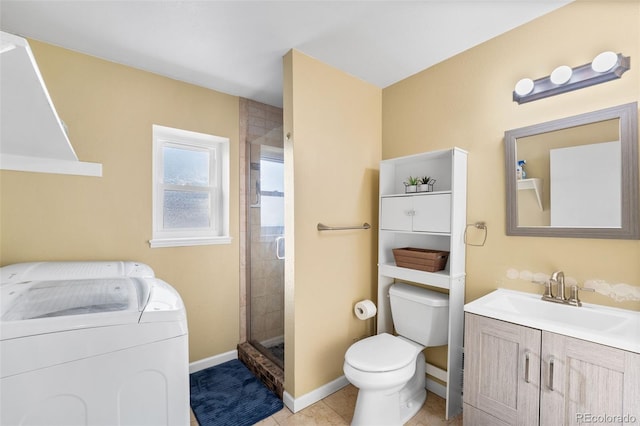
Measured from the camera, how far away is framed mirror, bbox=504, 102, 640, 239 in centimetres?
133

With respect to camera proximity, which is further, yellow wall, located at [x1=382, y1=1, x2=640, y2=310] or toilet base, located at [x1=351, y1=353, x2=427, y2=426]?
toilet base, located at [x1=351, y1=353, x2=427, y2=426]

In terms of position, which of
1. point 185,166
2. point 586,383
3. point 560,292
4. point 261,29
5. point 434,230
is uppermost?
point 261,29

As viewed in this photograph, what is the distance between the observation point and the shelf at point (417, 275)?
1818mm

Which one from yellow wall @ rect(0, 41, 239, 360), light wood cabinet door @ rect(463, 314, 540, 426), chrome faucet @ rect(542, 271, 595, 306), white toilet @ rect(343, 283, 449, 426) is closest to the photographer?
light wood cabinet door @ rect(463, 314, 540, 426)

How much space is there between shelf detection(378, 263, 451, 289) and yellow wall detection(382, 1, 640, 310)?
22 centimetres

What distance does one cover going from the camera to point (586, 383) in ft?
3.77

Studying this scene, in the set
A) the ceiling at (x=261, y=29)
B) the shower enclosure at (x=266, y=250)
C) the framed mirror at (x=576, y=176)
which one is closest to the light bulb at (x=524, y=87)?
the framed mirror at (x=576, y=176)

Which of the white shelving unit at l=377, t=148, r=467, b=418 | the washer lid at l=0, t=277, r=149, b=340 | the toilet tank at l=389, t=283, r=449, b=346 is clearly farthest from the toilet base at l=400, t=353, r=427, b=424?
the washer lid at l=0, t=277, r=149, b=340

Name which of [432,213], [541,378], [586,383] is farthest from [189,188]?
[586,383]

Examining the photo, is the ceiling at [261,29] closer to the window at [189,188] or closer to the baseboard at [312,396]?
the window at [189,188]

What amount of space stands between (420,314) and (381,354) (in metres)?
0.42

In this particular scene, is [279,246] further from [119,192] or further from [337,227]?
[119,192]

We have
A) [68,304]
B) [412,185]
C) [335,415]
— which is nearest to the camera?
[68,304]

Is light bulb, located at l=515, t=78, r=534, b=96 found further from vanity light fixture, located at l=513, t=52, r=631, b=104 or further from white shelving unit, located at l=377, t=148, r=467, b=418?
white shelving unit, located at l=377, t=148, r=467, b=418
